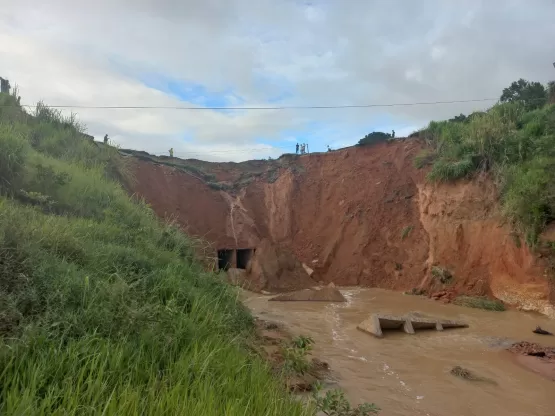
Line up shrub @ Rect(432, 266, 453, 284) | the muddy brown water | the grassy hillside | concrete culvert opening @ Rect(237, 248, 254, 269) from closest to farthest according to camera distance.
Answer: the grassy hillside → the muddy brown water → shrub @ Rect(432, 266, 453, 284) → concrete culvert opening @ Rect(237, 248, 254, 269)

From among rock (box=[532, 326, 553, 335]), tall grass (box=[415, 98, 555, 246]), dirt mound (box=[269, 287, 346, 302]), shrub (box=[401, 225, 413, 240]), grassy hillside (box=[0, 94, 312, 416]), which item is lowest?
dirt mound (box=[269, 287, 346, 302])

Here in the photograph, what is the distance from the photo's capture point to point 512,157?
48.8 ft

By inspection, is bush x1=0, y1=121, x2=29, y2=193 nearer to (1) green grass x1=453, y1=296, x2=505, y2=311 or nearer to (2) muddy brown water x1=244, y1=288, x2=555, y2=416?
(2) muddy brown water x1=244, y1=288, x2=555, y2=416

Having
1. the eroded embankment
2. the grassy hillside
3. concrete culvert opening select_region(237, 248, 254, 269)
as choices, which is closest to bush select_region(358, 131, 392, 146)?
the eroded embankment

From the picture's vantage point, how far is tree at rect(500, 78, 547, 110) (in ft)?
65.3

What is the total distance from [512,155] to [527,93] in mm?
8235

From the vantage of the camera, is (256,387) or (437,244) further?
(437,244)

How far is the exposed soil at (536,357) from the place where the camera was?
7.54 m

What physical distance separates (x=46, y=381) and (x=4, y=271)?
136 centimetres

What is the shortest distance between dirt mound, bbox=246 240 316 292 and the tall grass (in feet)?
20.3

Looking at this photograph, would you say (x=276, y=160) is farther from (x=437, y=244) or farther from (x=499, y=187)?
(x=499, y=187)

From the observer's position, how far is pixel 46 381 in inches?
123

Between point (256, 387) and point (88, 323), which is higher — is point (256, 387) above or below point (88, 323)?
below

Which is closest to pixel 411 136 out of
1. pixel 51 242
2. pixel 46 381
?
pixel 51 242
